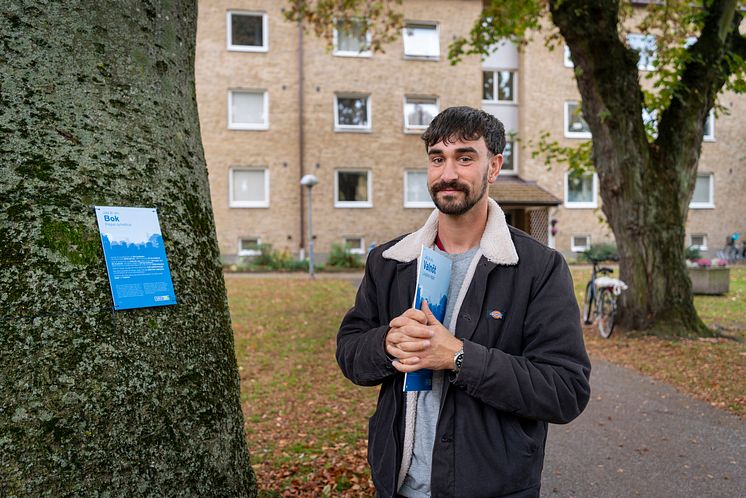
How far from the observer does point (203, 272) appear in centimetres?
257

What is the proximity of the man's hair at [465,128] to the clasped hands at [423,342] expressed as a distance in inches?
21.7

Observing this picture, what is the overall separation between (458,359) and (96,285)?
1.27m

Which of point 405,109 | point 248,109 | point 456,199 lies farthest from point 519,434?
point 405,109

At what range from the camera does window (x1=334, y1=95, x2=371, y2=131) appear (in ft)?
85.0

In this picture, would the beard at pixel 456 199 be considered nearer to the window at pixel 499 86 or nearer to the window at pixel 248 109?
the window at pixel 248 109

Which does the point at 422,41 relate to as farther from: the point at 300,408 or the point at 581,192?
the point at 300,408

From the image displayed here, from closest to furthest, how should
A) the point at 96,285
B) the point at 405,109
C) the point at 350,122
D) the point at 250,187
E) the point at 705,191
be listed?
the point at 96,285, the point at 250,187, the point at 350,122, the point at 405,109, the point at 705,191

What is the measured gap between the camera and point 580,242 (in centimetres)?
2745

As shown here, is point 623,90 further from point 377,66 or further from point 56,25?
point 377,66

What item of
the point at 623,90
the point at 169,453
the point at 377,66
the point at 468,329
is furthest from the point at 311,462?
the point at 377,66

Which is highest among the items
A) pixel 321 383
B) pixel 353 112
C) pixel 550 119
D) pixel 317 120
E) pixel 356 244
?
pixel 353 112

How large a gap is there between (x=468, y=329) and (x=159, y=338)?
1132 millimetres

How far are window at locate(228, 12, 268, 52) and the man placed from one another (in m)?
24.8

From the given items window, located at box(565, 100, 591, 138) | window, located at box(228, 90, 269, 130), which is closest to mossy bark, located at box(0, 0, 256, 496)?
window, located at box(228, 90, 269, 130)
